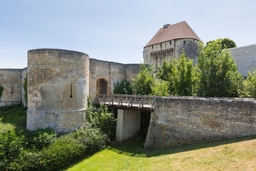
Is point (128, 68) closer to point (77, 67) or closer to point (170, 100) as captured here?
point (77, 67)

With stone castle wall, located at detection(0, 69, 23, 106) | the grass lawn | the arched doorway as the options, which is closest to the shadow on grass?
the grass lawn

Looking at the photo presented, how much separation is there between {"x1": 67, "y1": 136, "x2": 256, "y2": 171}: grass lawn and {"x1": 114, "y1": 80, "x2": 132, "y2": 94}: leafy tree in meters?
8.54

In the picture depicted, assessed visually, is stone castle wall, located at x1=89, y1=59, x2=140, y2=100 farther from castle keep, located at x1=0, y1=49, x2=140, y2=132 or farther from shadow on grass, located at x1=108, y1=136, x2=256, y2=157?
shadow on grass, located at x1=108, y1=136, x2=256, y2=157

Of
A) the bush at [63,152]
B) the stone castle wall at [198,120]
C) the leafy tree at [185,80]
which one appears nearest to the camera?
the stone castle wall at [198,120]

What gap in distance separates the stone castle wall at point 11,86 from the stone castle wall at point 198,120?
1970 cm

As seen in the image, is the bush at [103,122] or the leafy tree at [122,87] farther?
the leafy tree at [122,87]

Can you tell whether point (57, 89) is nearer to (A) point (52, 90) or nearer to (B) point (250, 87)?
(A) point (52, 90)

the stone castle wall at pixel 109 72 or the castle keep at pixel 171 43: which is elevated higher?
the castle keep at pixel 171 43

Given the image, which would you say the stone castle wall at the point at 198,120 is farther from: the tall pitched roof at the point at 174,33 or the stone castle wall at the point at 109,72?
the tall pitched roof at the point at 174,33

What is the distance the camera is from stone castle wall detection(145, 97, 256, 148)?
26.5 ft

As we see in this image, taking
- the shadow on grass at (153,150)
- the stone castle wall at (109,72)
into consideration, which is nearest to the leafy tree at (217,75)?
the shadow on grass at (153,150)

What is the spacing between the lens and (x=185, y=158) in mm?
7559

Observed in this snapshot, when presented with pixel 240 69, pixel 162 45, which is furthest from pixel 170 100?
pixel 162 45

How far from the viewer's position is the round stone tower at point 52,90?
12.0 meters
